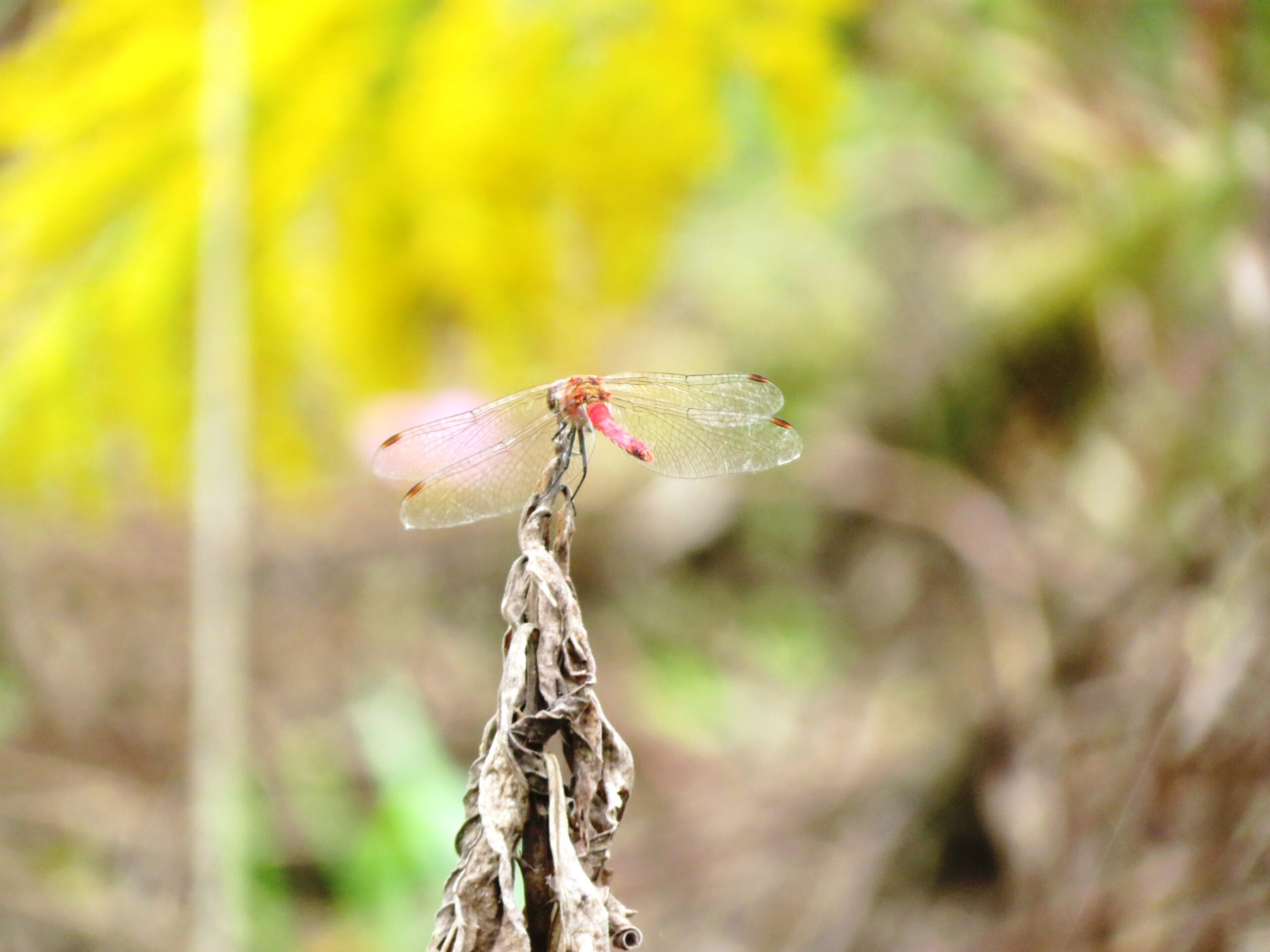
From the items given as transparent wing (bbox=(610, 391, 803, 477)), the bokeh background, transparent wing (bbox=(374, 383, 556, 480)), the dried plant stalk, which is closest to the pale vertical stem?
the bokeh background

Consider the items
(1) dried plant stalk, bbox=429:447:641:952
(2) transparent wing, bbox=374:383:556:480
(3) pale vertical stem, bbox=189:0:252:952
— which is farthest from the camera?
(3) pale vertical stem, bbox=189:0:252:952

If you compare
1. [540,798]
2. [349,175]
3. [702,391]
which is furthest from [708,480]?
[540,798]

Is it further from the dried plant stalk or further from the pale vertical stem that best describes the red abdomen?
the pale vertical stem

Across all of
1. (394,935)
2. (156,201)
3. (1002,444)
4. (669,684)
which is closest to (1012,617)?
(1002,444)

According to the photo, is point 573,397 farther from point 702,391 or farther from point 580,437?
point 702,391

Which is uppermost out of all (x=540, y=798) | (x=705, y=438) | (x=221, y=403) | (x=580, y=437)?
(x=221, y=403)

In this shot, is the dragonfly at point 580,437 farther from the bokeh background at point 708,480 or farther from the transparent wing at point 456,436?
the bokeh background at point 708,480

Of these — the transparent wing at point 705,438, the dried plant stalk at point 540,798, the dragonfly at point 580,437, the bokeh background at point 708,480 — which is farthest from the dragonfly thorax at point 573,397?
the bokeh background at point 708,480
